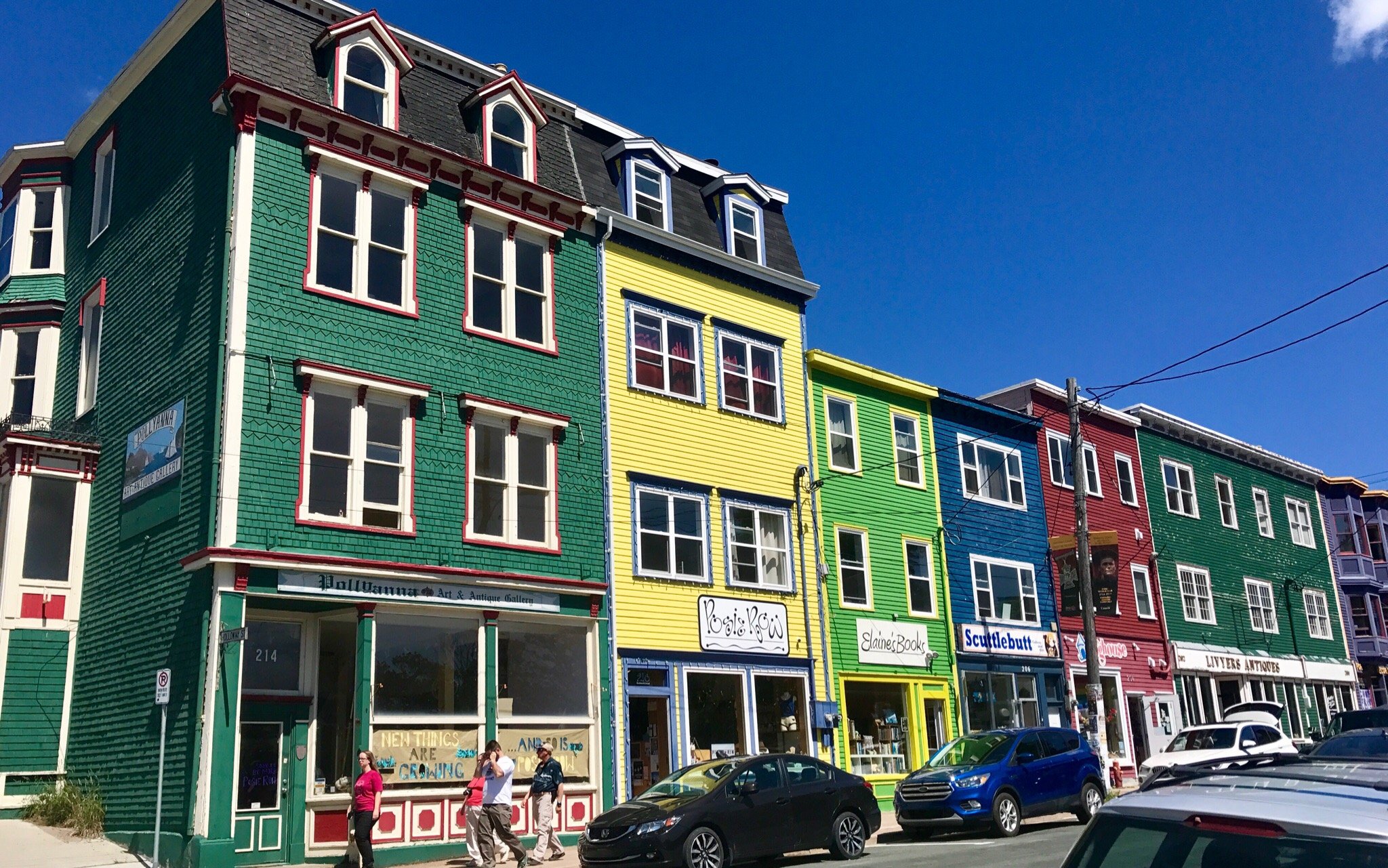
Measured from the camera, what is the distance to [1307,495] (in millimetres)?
49188

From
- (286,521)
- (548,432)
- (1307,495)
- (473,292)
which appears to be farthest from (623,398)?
(1307,495)

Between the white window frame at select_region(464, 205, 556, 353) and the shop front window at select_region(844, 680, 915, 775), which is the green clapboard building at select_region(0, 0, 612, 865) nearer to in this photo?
the white window frame at select_region(464, 205, 556, 353)

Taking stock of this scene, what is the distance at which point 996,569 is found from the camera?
32.1m

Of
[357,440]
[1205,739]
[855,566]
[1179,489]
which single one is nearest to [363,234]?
[357,440]

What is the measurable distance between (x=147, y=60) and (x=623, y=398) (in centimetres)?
1106

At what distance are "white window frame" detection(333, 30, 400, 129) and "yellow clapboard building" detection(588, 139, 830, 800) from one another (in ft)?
15.7

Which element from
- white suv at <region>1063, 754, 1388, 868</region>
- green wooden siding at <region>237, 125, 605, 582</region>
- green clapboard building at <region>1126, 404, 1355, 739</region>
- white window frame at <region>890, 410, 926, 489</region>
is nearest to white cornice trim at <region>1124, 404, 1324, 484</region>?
green clapboard building at <region>1126, 404, 1355, 739</region>

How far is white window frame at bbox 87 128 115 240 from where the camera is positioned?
23875 millimetres

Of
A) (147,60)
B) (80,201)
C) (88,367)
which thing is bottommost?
(88,367)

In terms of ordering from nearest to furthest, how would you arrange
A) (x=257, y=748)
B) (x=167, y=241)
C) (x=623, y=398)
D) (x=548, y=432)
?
(x=257, y=748), (x=167, y=241), (x=548, y=432), (x=623, y=398)

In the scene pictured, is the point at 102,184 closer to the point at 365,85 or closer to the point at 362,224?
the point at 365,85

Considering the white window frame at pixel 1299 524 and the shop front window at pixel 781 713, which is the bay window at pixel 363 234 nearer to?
the shop front window at pixel 781 713

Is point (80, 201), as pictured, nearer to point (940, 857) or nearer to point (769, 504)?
point (769, 504)

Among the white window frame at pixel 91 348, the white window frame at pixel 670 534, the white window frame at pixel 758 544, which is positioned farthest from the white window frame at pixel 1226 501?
the white window frame at pixel 91 348
